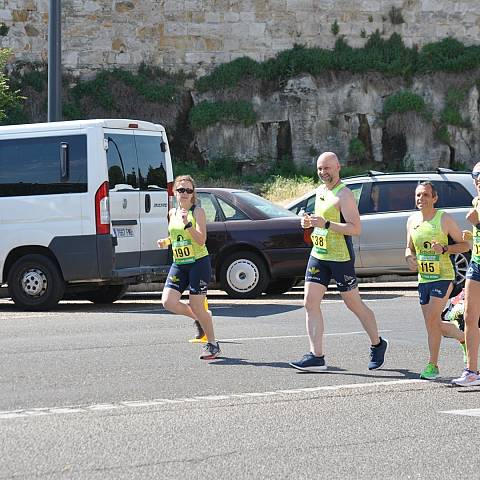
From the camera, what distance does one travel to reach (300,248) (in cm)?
1714

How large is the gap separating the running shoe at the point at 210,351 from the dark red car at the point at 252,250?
6153mm

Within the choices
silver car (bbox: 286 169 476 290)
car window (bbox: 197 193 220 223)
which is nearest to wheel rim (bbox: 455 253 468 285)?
silver car (bbox: 286 169 476 290)

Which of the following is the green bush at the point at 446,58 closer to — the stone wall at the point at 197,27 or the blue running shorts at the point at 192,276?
the stone wall at the point at 197,27

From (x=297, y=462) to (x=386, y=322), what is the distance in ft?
23.5

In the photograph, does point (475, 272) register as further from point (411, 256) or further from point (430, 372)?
point (430, 372)

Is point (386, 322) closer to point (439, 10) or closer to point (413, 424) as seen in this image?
point (413, 424)

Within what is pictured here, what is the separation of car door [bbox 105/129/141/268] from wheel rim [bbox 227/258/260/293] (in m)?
1.78

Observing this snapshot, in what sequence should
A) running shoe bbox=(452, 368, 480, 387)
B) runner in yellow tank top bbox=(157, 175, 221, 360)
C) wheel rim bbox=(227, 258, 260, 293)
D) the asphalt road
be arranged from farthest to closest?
wheel rim bbox=(227, 258, 260, 293)
runner in yellow tank top bbox=(157, 175, 221, 360)
running shoe bbox=(452, 368, 480, 387)
the asphalt road

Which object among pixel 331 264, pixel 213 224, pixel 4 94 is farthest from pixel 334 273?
pixel 4 94

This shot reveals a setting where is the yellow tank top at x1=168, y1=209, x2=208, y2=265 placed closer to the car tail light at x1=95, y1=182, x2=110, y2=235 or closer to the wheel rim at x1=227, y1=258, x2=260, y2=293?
the car tail light at x1=95, y1=182, x2=110, y2=235

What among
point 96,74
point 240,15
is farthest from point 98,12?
point 240,15

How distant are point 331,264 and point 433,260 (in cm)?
91

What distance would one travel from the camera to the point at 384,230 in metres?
18.2

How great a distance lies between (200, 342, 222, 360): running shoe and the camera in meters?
10.9
